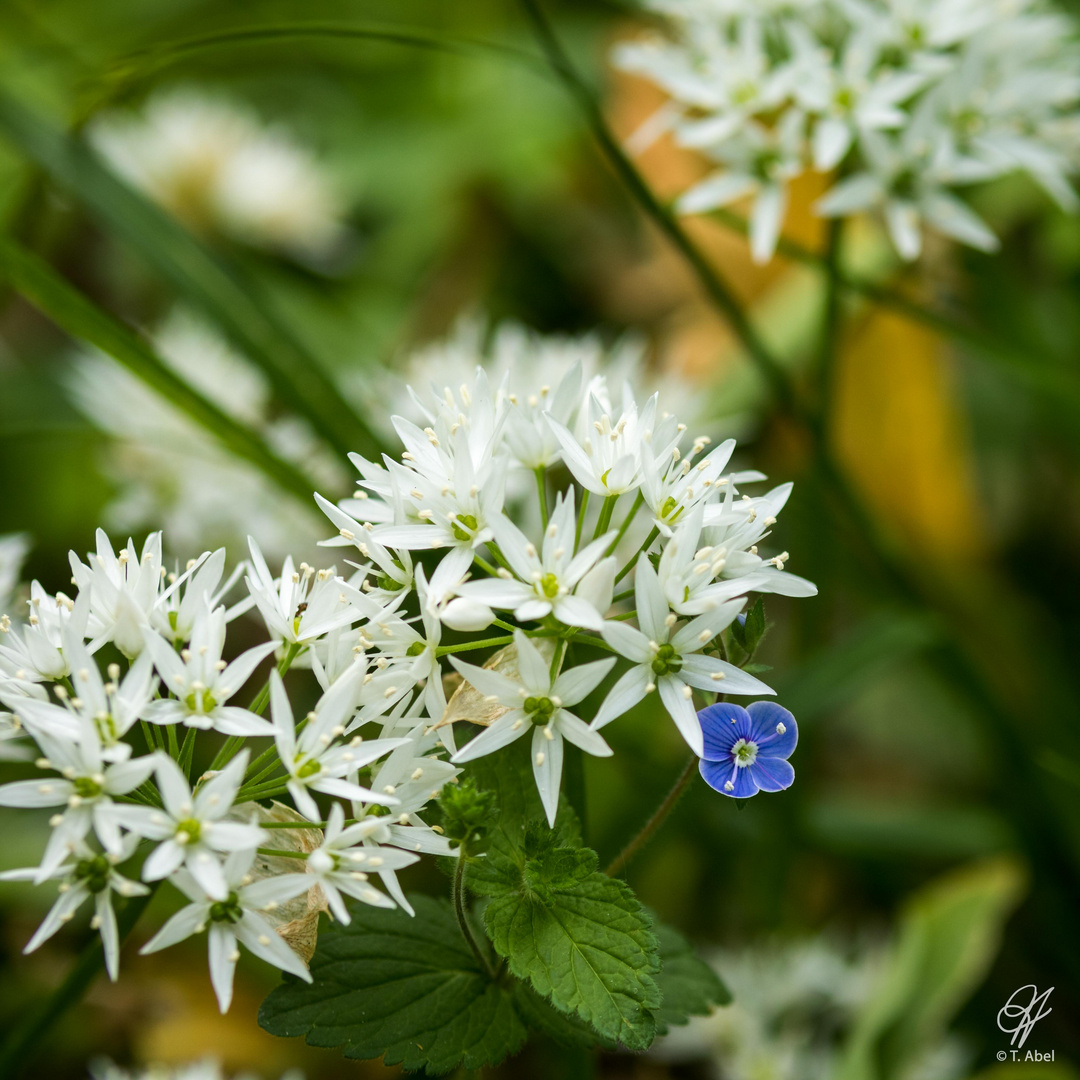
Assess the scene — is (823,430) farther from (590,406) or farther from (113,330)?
(113,330)

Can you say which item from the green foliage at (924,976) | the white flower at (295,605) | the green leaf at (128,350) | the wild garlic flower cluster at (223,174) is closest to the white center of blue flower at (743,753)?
the white flower at (295,605)

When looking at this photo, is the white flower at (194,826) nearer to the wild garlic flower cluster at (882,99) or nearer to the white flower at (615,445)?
the white flower at (615,445)

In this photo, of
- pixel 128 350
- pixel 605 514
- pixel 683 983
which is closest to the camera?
pixel 605 514

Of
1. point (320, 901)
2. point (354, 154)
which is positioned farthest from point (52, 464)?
point (320, 901)

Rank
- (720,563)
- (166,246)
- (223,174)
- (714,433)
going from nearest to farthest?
(720,563)
(166,246)
(714,433)
(223,174)

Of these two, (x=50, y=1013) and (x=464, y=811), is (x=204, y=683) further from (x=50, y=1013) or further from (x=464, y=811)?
(x=50, y=1013)

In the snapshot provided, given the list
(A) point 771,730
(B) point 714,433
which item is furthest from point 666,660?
(B) point 714,433

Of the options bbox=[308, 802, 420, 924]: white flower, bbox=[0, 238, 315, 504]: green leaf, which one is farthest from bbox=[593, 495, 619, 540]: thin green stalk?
bbox=[0, 238, 315, 504]: green leaf
